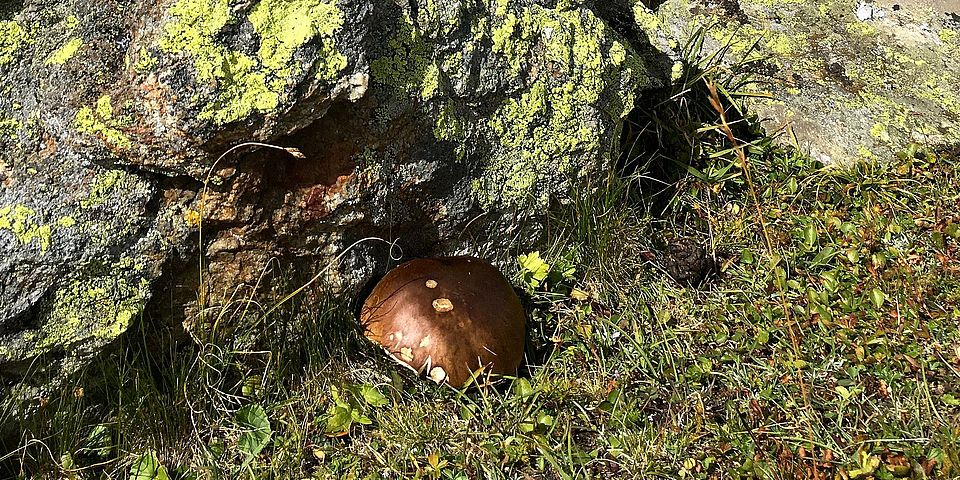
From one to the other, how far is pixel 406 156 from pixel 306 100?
541mm

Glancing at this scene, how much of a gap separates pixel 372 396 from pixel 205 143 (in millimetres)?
1178

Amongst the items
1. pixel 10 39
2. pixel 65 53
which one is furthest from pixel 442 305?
pixel 10 39

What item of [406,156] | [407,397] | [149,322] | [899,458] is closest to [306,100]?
[406,156]

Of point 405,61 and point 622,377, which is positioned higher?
point 405,61

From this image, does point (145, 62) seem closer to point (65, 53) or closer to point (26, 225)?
point (65, 53)

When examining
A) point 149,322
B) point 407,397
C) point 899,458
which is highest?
point 149,322

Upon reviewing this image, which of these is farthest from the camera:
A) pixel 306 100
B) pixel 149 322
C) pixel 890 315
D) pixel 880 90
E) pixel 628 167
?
pixel 880 90

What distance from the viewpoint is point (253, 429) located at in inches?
116

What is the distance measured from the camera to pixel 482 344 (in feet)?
Result: 9.71

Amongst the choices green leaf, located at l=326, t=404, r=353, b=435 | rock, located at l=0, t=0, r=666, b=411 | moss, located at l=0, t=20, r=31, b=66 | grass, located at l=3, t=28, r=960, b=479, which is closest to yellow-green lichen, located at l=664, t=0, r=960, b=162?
grass, located at l=3, t=28, r=960, b=479

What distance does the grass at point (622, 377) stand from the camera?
280 cm

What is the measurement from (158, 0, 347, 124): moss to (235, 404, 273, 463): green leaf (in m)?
1.16

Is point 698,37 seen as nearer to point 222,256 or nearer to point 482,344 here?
point 482,344

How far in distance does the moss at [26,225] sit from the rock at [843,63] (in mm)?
3084
